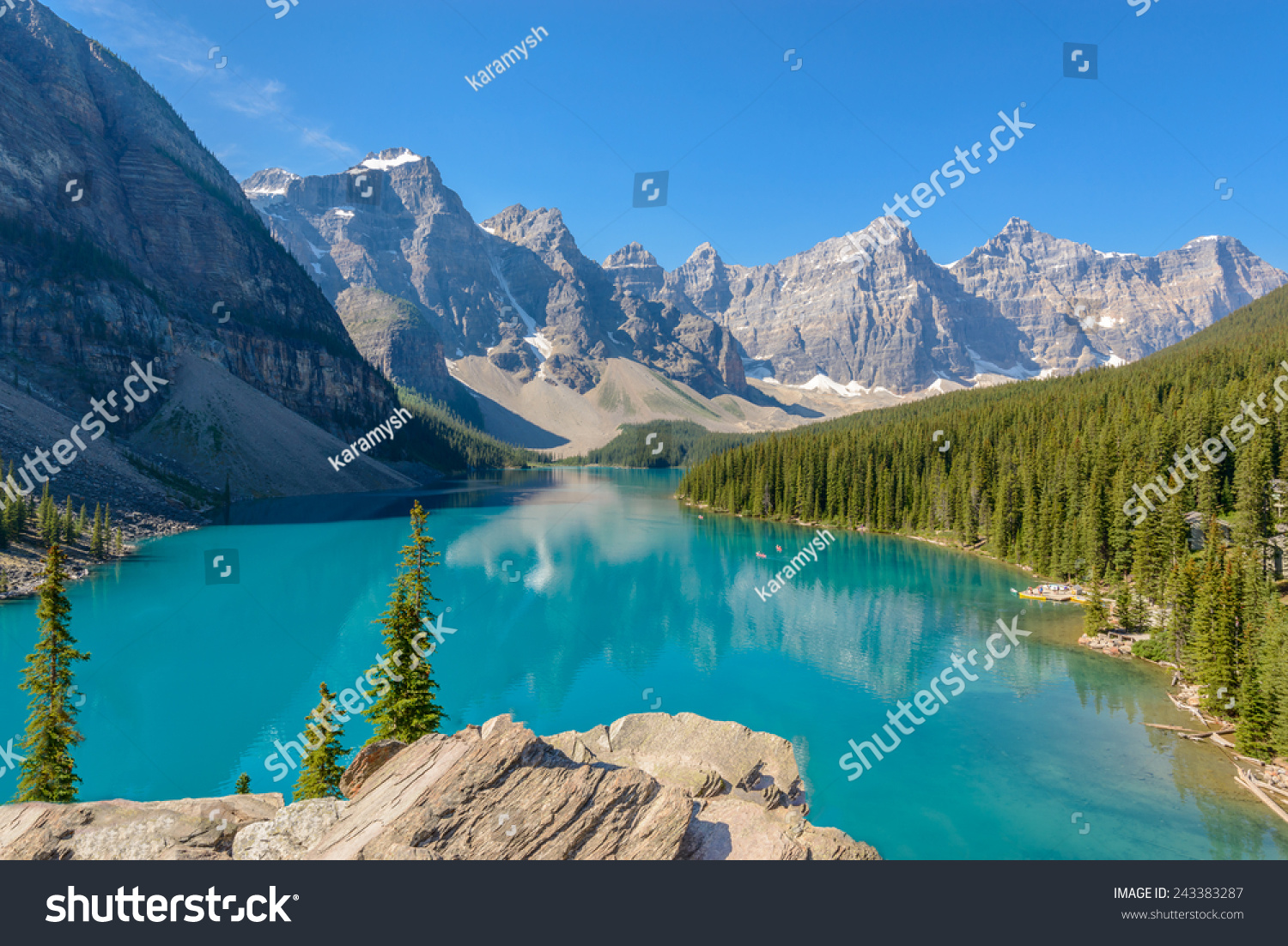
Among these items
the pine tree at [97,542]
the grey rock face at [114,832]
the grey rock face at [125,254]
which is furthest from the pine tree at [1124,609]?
the grey rock face at [125,254]

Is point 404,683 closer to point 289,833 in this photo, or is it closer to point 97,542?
Result: point 289,833

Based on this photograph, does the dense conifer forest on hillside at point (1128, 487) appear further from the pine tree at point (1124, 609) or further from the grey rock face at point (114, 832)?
the grey rock face at point (114, 832)

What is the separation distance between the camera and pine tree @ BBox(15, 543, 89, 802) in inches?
666

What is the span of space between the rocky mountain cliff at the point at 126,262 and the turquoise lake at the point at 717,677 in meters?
57.0

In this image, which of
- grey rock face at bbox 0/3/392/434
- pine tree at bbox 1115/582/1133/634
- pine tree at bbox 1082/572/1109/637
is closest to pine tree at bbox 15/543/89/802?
pine tree at bbox 1082/572/1109/637

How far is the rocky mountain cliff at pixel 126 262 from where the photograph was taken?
11200cm

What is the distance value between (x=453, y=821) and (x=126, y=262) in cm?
18448

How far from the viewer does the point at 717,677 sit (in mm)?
35875

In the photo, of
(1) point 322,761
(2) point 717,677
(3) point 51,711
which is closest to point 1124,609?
(2) point 717,677

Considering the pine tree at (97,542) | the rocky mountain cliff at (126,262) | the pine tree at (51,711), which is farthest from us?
the rocky mountain cliff at (126,262)

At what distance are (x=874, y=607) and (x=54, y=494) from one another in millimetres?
91503

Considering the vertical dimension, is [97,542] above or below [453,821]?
above

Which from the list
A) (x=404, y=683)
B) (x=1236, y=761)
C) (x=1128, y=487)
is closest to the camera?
(x=404, y=683)
